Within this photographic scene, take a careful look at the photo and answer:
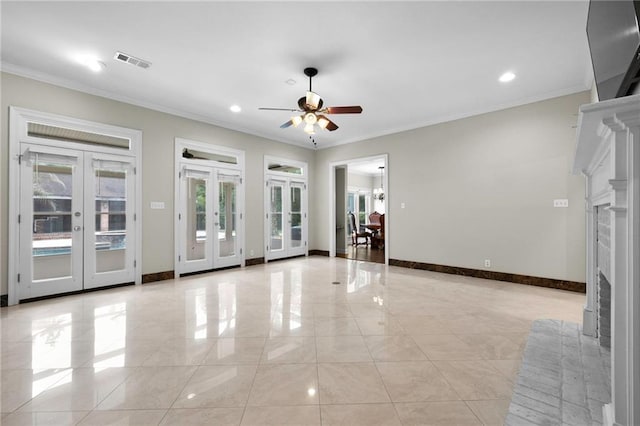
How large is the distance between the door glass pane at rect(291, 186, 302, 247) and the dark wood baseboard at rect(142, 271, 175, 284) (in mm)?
2952

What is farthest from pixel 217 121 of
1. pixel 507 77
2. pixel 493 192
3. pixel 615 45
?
pixel 615 45

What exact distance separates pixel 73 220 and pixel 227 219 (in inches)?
96.1

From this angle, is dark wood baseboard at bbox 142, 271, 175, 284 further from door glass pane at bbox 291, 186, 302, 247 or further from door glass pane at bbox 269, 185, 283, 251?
door glass pane at bbox 291, 186, 302, 247

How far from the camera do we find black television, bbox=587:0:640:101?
1322 millimetres

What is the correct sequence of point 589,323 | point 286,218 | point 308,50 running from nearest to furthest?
point 589,323, point 308,50, point 286,218

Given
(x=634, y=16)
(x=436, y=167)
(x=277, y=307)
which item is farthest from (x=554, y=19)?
(x=277, y=307)

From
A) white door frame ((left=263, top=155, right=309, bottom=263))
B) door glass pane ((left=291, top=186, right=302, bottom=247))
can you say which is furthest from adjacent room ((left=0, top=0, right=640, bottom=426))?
door glass pane ((left=291, top=186, right=302, bottom=247))

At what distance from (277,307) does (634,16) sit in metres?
3.54

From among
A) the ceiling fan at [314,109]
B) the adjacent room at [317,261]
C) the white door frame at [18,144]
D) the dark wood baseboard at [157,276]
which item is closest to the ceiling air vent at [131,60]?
the adjacent room at [317,261]

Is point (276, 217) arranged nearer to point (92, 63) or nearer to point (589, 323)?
point (92, 63)

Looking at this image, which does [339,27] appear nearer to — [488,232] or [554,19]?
[554,19]

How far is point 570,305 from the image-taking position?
136 inches

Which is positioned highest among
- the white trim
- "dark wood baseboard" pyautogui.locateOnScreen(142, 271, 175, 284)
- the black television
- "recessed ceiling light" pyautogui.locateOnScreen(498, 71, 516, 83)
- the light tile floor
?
"recessed ceiling light" pyautogui.locateOnScreen(498, 71, 516, 83)

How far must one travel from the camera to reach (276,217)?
6852mm
